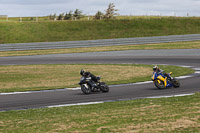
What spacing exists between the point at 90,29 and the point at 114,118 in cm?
4959

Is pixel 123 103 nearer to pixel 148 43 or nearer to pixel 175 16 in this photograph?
pixel 148 43

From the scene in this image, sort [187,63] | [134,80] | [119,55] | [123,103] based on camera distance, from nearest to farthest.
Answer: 1. [123,103]
2. [134,80]
3. [187,63]
4. [119,55]

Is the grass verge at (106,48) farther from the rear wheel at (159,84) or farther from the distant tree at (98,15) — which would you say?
the distant tree at (98,15)

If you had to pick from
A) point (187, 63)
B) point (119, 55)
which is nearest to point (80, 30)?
point (119, 55)

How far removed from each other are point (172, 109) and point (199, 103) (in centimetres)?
123

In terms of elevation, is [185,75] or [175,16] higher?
[175,16]

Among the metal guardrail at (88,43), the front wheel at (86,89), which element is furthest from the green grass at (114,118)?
the metal guardrail at (88,43)

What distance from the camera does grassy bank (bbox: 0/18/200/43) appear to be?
181 feet

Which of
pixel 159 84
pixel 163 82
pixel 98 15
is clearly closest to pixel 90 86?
pixel 159 84

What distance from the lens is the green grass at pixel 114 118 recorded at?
8766mm

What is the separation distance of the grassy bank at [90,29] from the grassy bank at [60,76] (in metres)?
26.4

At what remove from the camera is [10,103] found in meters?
14.8

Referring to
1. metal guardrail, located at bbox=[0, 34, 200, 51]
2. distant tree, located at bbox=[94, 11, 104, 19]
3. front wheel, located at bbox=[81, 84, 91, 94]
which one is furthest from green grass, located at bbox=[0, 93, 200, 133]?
distant tree, located at bbox=[94, 11, 104, 19]

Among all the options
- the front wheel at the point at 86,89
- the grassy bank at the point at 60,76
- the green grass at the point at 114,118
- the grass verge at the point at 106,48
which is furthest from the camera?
the grass verge at the point at 106,48
